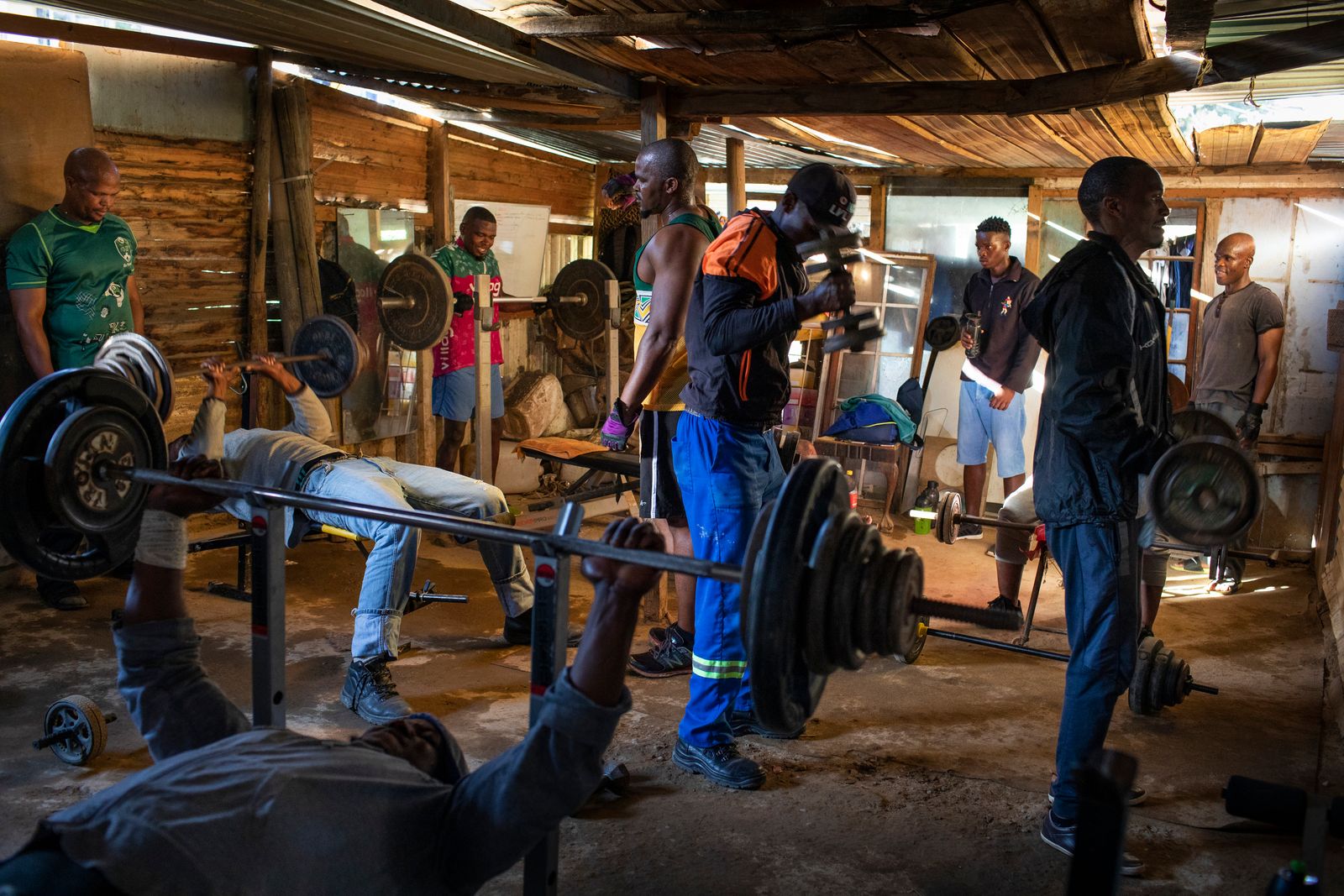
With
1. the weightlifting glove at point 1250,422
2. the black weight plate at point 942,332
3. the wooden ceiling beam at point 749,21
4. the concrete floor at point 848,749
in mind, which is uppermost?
the wooden ceiling beam at point 749,21

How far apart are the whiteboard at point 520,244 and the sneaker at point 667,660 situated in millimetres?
4812

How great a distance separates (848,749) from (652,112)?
338cm

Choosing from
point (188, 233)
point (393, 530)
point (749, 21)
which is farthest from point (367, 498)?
point (188, 233)

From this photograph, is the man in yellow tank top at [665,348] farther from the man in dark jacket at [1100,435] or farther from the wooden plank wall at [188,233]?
the wooden plank wall at [188,233]

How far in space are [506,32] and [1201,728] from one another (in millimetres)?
3876

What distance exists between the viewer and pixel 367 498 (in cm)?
439

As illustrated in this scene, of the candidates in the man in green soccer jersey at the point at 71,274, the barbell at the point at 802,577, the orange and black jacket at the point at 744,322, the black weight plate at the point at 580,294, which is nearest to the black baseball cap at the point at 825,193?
the orange and black jacket at the point at 744,322

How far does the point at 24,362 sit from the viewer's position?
5445mm

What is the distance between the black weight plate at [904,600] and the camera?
2.04 metres

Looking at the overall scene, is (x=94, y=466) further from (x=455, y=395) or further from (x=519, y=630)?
(x=455, y=395)

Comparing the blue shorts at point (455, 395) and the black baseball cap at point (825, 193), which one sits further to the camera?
the blue shorts at point (455, 395)

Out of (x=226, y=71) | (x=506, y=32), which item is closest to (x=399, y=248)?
(x=226, y=71)

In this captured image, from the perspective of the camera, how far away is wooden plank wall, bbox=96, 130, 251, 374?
612 cm

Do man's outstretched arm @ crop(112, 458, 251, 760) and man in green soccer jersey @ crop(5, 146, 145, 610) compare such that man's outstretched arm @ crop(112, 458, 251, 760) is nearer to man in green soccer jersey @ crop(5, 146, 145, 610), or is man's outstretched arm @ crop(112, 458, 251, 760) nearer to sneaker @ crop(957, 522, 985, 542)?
man in green soccer jersey @ crop(5, 146, 145, 610)
